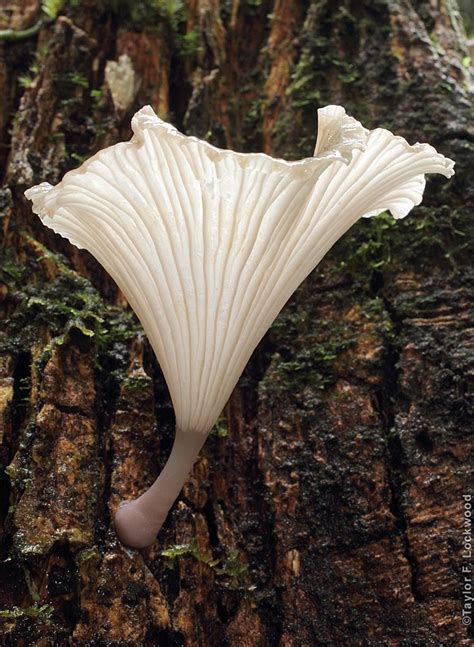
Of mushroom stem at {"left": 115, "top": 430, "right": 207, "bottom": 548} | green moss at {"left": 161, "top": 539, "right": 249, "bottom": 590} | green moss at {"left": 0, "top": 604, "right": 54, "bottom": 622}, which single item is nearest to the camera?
green moss at {"left": 0, "top": 604, "right": 54, "bottom": 622}

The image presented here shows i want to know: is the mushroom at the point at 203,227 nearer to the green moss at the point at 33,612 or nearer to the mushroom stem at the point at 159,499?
the mushroom stem at the point at 159,499

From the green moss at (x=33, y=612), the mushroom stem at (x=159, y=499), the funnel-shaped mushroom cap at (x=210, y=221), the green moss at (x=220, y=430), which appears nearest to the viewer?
the funnel-shaped mushroom cap at (x=210, y=221)

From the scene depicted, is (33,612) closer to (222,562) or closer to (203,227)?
(222,562)

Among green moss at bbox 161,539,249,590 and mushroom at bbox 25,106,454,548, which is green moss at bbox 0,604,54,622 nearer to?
mushroom at bbox 25,106,454,548

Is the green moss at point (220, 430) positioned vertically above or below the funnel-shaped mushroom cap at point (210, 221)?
below

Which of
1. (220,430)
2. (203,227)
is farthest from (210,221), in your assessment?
(220,430)

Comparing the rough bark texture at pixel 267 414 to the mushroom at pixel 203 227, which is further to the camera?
the rough bark texture at pixel 267 414

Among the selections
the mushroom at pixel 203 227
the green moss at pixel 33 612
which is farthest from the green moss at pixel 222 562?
the green moss at pixel 33 612

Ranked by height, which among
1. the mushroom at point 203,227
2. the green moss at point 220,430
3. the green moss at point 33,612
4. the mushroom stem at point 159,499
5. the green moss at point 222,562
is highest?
the mushroom at point 203,227

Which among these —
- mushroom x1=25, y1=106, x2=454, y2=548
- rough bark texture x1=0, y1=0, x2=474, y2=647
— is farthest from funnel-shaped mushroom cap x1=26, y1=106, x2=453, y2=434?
rough bark texture x1=0, y1=0, x2=474, y2=647
